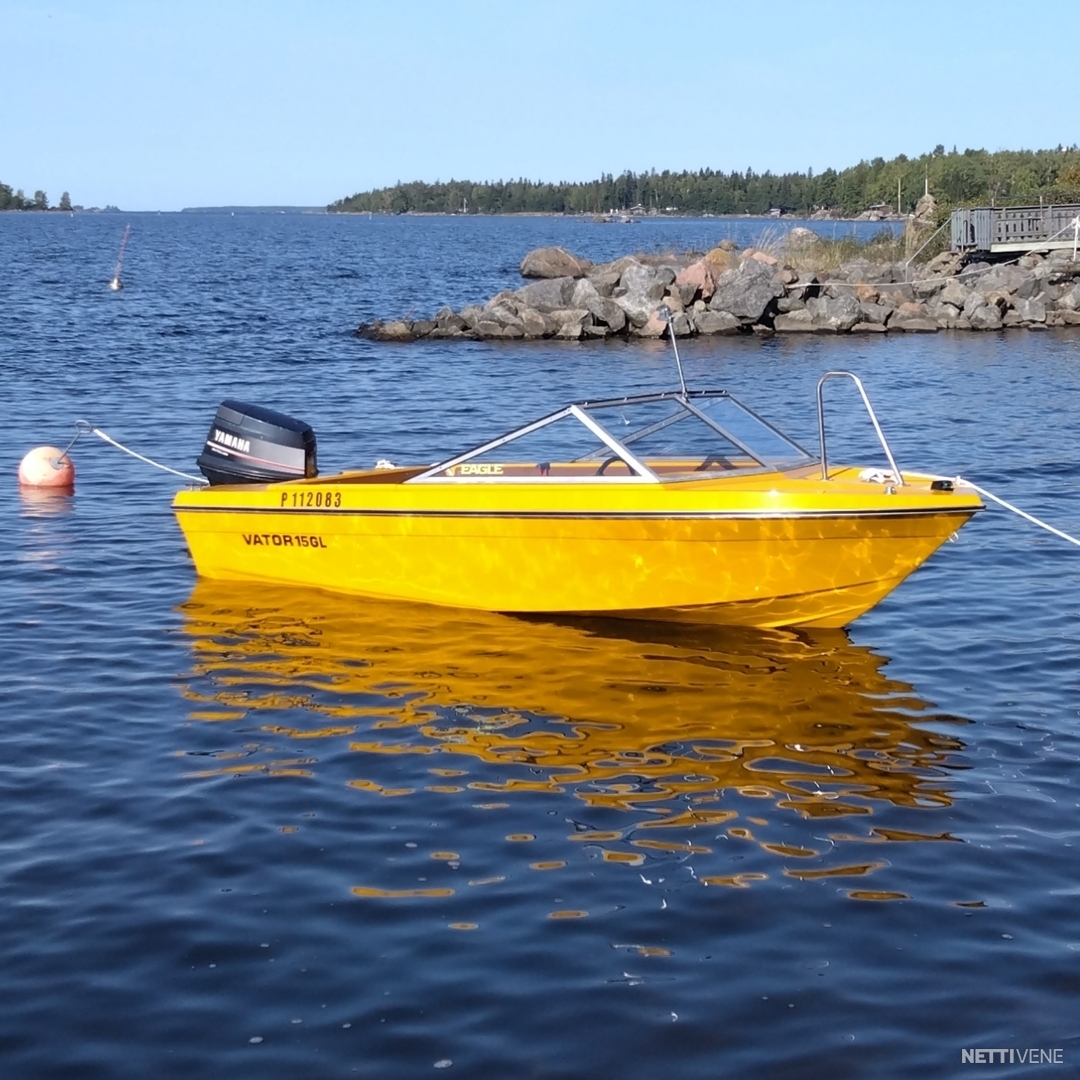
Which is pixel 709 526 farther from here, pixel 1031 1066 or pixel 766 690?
pixel 1031 1066

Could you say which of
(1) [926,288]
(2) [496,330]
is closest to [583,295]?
A: (2) [496,330]

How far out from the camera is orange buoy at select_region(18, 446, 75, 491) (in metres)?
14.9

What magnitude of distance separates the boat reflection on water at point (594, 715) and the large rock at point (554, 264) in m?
45.7

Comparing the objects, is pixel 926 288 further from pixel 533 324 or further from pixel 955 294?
pixel 533 324

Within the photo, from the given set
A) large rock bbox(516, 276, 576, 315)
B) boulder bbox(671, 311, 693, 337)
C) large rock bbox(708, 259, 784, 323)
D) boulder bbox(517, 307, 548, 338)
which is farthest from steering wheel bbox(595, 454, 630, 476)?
large rock bbox(516, 276, 576, 315)

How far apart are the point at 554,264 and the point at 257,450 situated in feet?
153

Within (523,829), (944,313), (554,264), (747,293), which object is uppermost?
(554,264)

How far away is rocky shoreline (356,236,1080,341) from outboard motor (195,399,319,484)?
23485 millimetres

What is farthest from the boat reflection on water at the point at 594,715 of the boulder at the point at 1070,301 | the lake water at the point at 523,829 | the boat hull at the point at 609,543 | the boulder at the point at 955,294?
the boulder at the point at 1070,301

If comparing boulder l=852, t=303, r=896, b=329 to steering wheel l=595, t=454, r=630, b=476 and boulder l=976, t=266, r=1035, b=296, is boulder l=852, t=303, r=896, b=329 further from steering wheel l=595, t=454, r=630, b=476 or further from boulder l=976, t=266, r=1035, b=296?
steering wheel l=595, t=454, r=630, b=476

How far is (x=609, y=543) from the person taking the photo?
31.2ft

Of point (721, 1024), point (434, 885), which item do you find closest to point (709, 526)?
point (434, 885)

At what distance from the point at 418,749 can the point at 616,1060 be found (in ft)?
10.4

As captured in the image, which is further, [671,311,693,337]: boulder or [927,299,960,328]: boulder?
[927,299,960,328]: boulder
